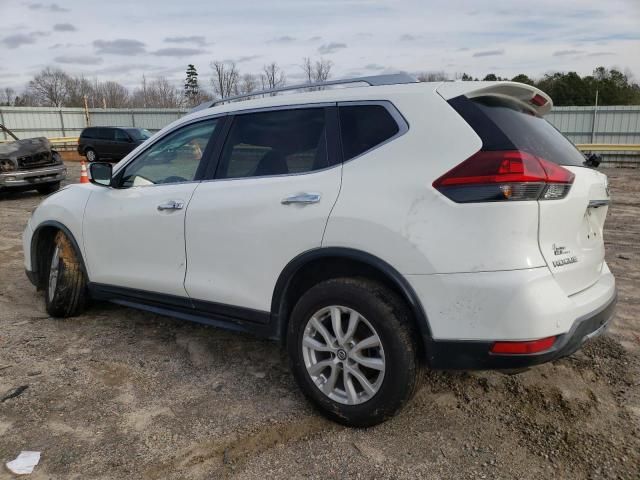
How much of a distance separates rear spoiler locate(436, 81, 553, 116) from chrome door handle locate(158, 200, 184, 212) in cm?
179

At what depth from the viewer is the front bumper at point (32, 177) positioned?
1155cm

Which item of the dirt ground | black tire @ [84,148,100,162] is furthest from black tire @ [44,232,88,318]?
black tire @ [84,148,100,162]

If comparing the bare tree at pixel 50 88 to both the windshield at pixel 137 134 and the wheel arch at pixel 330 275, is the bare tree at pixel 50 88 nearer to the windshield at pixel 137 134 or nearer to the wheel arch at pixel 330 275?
the windshield at pixel 137 134

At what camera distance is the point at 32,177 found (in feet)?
39.3

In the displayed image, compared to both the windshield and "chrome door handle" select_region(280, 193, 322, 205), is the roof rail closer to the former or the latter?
"chrome door handle" select_region(280, 193, 322, 205)

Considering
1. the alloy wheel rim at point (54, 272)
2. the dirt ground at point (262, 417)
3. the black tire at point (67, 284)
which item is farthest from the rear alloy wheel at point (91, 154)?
the dirt ground at point (262, 417)

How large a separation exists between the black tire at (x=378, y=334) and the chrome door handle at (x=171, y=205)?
1142 millimetres

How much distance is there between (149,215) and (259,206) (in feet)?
3.41

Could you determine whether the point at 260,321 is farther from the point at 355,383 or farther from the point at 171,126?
the point at 171,126

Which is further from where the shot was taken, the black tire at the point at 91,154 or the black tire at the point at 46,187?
the black tire at the point at 91,154

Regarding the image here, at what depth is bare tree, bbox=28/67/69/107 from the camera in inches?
2749

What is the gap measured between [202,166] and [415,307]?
179 centimetres

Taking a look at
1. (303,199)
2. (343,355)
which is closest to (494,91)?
(303,199)

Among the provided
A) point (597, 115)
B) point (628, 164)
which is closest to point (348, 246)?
point (628, 164)
